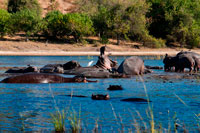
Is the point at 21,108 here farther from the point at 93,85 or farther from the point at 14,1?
the point at 14,1

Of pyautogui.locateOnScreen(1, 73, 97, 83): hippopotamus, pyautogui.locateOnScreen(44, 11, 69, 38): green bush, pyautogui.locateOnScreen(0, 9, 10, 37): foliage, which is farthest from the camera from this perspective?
pyautogui.locateOnScreen(44, 11, 69, 38): green bush

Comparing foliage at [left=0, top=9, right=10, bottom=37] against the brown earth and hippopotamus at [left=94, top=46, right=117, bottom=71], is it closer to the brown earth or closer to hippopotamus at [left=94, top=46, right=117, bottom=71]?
the brown earth

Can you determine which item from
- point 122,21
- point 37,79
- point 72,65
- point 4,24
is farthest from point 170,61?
point 122,21

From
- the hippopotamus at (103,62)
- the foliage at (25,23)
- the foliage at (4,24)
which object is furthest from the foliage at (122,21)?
the hippopotamus at (103,62)

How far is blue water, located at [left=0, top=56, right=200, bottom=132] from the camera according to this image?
Result: 878 cm

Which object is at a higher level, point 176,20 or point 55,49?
point 176,20

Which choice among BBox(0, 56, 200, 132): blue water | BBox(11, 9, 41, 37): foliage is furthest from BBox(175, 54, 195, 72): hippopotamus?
BBox(11, 9, 41, 37): foliage

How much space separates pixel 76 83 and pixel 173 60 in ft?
29.5

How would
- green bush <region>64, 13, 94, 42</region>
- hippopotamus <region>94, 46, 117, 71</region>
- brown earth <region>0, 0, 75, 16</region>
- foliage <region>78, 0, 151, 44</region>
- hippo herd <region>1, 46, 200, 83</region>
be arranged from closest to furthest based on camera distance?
hippo herd <region>1, 46, 200, 83</region> → hippopotamus <region>94, 46, 117, 71</region> → green bush <region>64, 13, 94, 42</region> → foliage <region>78, 0, 151, 44</region> → brown earth <region>0, 0, 75, 16</region>

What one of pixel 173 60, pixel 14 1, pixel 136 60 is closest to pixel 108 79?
pixel 136 60

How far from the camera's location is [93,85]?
16.2 m

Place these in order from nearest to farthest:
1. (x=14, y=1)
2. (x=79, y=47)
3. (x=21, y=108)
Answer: (x=21, y=108)
(x=79, y=47)
(x=14, y=1)

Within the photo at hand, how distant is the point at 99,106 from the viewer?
1105cm

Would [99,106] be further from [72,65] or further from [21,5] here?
[21,5]
